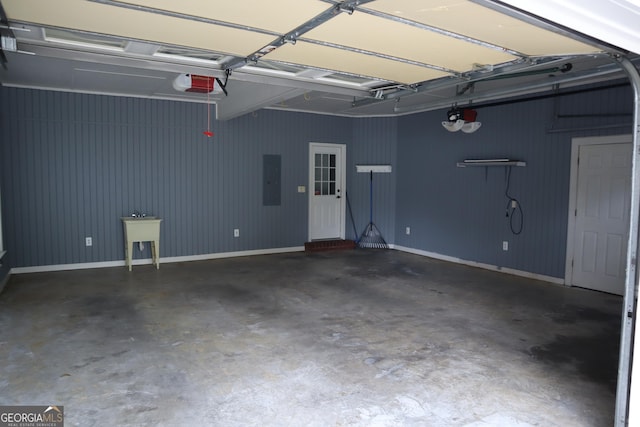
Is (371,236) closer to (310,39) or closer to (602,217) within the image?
(602,217)

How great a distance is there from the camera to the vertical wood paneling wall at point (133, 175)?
5.96 m

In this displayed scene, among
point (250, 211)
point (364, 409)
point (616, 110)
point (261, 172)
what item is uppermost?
point (616, 110)

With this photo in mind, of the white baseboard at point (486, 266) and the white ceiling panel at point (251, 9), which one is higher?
the white ceiling panel at point (251, 9)

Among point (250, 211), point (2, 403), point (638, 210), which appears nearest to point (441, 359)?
point (638, 210)

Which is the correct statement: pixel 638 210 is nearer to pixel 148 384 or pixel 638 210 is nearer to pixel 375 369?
pixel 375 369

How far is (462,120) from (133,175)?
→ 15.6ft

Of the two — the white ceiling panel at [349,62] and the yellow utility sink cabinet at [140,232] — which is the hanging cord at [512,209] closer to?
the white ceiling panel at [349,62]

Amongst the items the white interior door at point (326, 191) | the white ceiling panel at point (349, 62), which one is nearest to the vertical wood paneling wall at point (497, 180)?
the white interior door at point (326, 191)

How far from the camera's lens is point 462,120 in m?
6.19

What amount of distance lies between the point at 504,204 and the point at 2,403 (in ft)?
19.9

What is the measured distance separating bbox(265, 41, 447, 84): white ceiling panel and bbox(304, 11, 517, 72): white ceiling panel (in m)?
0.15

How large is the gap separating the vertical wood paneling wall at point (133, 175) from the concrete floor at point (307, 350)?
2.79ft

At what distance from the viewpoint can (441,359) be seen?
344 cm

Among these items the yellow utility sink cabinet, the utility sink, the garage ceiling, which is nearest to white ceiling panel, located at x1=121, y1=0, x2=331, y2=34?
the garage ceiling
